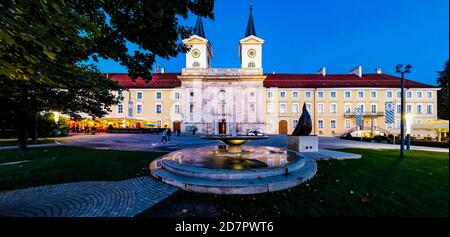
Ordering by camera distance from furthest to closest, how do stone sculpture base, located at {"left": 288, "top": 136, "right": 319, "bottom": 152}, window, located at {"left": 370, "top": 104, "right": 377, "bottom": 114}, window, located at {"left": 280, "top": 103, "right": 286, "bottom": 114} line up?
window, located at {"left": 280, "top": 103, "right": 286, "bottom": 114}, window, located at {"left": 370, "top": 104, "right": 377, "bottom": 114}, stone sculpture base, located at {"left": 288, "top": 136, "right": 319, "bottom": 152}

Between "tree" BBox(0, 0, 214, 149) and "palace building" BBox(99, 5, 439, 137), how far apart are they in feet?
93.0

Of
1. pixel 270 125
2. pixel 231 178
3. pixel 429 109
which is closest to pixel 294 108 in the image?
pixel 270 125

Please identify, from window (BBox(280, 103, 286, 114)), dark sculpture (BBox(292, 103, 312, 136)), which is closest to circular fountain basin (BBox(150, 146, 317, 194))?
dark sculpture (BBox(292, 103, 312, 136))

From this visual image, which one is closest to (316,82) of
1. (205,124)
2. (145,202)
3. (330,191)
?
(205,124)

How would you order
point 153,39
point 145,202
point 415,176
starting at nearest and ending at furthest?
point 145,202 < point 153,39 < point 415,176

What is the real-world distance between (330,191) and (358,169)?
3428mm

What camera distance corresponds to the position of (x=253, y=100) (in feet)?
122

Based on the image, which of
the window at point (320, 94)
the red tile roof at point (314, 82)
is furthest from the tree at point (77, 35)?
the window at point (320, 94)

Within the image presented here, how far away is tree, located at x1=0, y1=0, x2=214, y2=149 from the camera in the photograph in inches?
115

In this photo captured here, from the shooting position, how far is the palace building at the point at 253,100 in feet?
116

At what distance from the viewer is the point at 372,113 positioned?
35.1 metres

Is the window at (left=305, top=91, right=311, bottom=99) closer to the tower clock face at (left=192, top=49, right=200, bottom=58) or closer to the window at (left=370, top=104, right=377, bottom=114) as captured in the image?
the window at (left=370, top=104, right=377, bottom=114)

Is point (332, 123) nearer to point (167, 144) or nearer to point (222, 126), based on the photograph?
point (222, 126)
